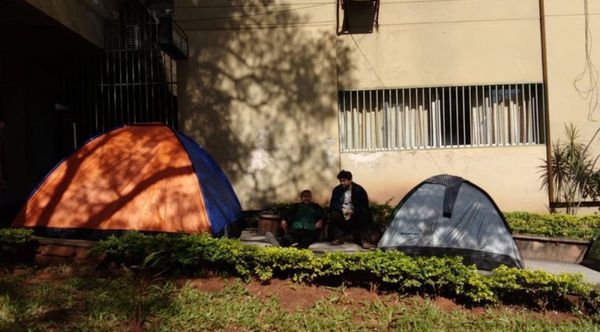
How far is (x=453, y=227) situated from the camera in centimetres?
618

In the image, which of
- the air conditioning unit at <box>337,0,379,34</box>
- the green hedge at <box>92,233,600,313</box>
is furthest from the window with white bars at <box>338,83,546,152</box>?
the green hedge at <box>92,233,600,313</box>

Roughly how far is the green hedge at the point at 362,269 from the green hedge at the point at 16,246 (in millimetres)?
840

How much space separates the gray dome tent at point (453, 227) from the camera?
5993 millimetres

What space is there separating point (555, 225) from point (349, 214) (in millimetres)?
3256

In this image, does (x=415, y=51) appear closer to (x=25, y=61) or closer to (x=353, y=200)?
(x=353, y=200)

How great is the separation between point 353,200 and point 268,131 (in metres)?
2.92

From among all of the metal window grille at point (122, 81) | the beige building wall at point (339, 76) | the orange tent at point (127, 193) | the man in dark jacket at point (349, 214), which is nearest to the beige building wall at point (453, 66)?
the beige building wall at point (339, 76)

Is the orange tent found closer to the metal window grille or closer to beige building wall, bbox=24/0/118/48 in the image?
beige building wall, bbox=24/0/118/48

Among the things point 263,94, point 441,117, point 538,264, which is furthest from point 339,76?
point 538,264

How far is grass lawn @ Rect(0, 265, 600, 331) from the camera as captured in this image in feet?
15.0

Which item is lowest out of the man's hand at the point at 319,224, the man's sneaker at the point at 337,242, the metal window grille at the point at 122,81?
the man's sneaker at the point at 337,242

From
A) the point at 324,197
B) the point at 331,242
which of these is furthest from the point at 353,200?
the point at 324,197

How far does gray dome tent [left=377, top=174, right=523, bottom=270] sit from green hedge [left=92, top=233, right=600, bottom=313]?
77cm

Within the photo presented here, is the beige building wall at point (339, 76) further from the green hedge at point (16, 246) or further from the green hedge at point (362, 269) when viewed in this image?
the green hedge at point (16, 246)
